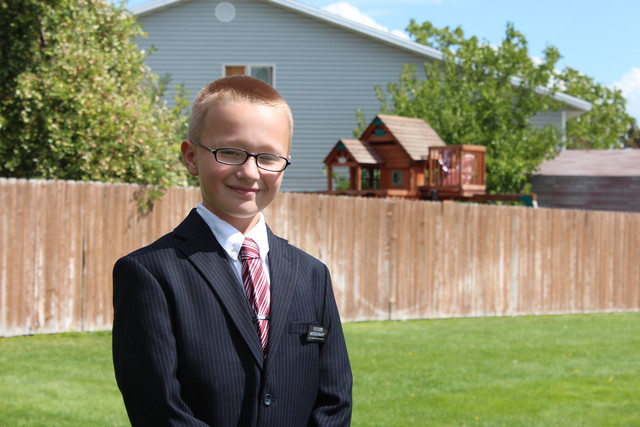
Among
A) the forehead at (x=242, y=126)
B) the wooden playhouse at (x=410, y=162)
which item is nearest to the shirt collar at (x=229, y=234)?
the forehead at (x=242, y=126)

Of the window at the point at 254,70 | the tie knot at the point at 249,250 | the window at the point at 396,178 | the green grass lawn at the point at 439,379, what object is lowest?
the green grass lawn at the point at 439,379

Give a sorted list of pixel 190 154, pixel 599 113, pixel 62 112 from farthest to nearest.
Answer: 1. pixel 599 113
2. pixel 62 112
3. pixel 190 154

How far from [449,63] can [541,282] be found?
883 centimetres

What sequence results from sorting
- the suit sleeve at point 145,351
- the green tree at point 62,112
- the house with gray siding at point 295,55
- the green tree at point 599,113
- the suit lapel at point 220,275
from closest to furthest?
the suit sleeve at point 145,351
the suit lapel at point 220,275
the green tree at point 62,112
the house with gray siding at point 295,55
the green tree at point 599,113

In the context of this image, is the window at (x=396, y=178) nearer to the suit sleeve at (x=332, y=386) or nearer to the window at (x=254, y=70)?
the window at (x=254, y=70)

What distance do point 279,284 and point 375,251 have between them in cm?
1158

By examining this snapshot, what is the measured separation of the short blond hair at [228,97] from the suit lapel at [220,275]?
29cm

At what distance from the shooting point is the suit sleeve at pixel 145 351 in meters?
2.44

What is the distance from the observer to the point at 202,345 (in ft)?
8.23

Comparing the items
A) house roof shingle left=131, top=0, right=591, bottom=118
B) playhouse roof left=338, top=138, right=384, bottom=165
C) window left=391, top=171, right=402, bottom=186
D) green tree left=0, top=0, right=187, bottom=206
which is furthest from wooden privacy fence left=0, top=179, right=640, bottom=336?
house roof shingle left=131, top=0, right=591, bottom=118

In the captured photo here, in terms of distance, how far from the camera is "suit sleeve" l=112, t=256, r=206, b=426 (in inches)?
96.2

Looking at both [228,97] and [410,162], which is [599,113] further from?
[228,97]

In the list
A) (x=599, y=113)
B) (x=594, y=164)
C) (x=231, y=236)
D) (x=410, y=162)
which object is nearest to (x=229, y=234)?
(x=231, y=236)

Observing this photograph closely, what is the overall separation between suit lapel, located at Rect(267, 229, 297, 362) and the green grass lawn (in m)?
4.30
